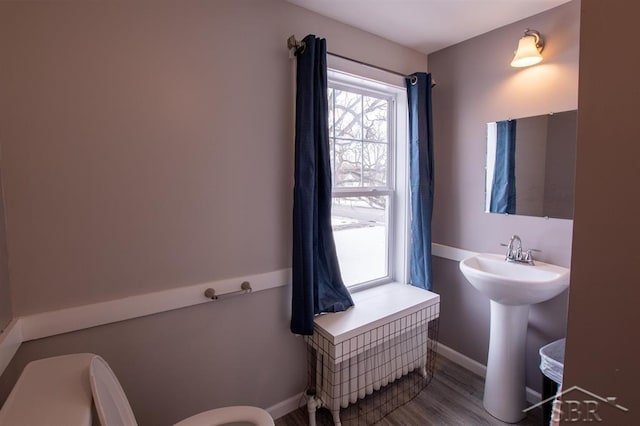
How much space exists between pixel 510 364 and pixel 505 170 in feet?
4.01

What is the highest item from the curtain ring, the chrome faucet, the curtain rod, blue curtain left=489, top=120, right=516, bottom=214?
the curtain rod

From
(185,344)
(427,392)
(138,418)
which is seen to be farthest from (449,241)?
(138,418)

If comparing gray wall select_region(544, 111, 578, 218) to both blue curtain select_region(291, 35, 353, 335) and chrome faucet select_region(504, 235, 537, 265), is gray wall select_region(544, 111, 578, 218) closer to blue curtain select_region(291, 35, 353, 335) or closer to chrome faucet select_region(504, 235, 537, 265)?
chrome faucet select_region(504, 235, 537, 265)

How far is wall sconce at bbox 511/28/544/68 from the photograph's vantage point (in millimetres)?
1677

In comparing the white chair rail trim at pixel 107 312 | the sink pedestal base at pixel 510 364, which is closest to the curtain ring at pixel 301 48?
the white chair rail trim at pixel 107 312

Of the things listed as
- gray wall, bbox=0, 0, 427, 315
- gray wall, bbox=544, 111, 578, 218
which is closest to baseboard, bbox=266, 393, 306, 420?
gray wall, bbox=0, 0, 427, 315

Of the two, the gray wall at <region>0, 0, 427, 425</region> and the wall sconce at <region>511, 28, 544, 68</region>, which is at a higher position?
the wall sconce at <region>511, 28, 544, 68</region>

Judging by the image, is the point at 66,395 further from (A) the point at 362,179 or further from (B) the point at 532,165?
(B) the point at 532,165

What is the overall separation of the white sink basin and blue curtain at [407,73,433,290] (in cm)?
35

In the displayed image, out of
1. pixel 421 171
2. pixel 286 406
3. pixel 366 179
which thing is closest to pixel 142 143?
pixel 366 179

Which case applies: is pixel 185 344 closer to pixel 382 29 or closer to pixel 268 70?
pixel 268 70

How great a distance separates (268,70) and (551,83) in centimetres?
167

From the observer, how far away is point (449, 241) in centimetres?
229

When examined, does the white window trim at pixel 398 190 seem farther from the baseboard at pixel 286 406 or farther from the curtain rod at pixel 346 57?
the baseboard at pixel 286 406
